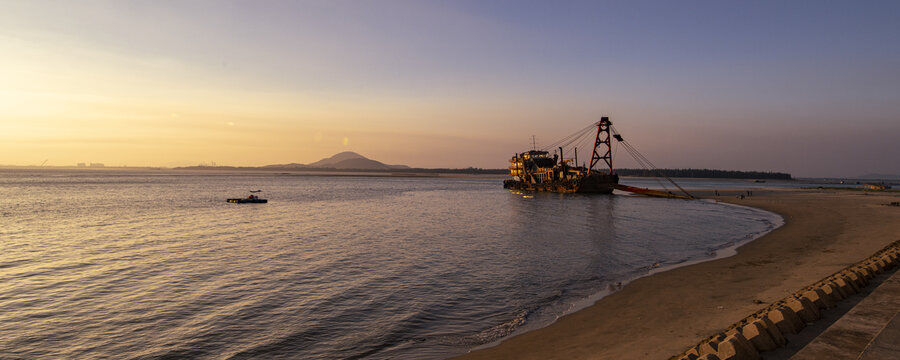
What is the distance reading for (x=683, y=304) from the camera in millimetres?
12773

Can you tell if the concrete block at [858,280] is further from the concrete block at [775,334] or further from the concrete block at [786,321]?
the concrete block at [775,334]

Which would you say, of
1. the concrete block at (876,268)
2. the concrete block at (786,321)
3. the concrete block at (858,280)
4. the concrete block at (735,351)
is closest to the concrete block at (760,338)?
the concrete block at (735,351)

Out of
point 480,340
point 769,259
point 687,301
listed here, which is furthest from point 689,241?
point 480,340

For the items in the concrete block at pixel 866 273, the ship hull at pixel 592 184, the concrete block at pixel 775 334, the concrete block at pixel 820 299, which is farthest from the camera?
the ship hull at pixel 592 184

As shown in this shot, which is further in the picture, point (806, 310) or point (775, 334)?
point (806, 310)

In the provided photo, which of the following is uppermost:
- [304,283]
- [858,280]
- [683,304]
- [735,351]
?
[858,280]

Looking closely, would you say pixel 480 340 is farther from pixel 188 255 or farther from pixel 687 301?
pixel 188 255

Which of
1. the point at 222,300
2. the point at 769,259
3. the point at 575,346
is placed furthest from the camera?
the point at 769,259

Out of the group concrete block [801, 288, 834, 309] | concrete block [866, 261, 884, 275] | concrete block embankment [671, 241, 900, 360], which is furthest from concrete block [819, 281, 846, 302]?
concrete block [866, 261, 884, 275]

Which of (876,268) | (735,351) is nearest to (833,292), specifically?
(876,268)

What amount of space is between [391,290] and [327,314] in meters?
3.13

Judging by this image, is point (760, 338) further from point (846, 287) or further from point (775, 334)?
point (846, 287)

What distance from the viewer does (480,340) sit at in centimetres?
1085

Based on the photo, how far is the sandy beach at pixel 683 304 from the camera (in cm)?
962
